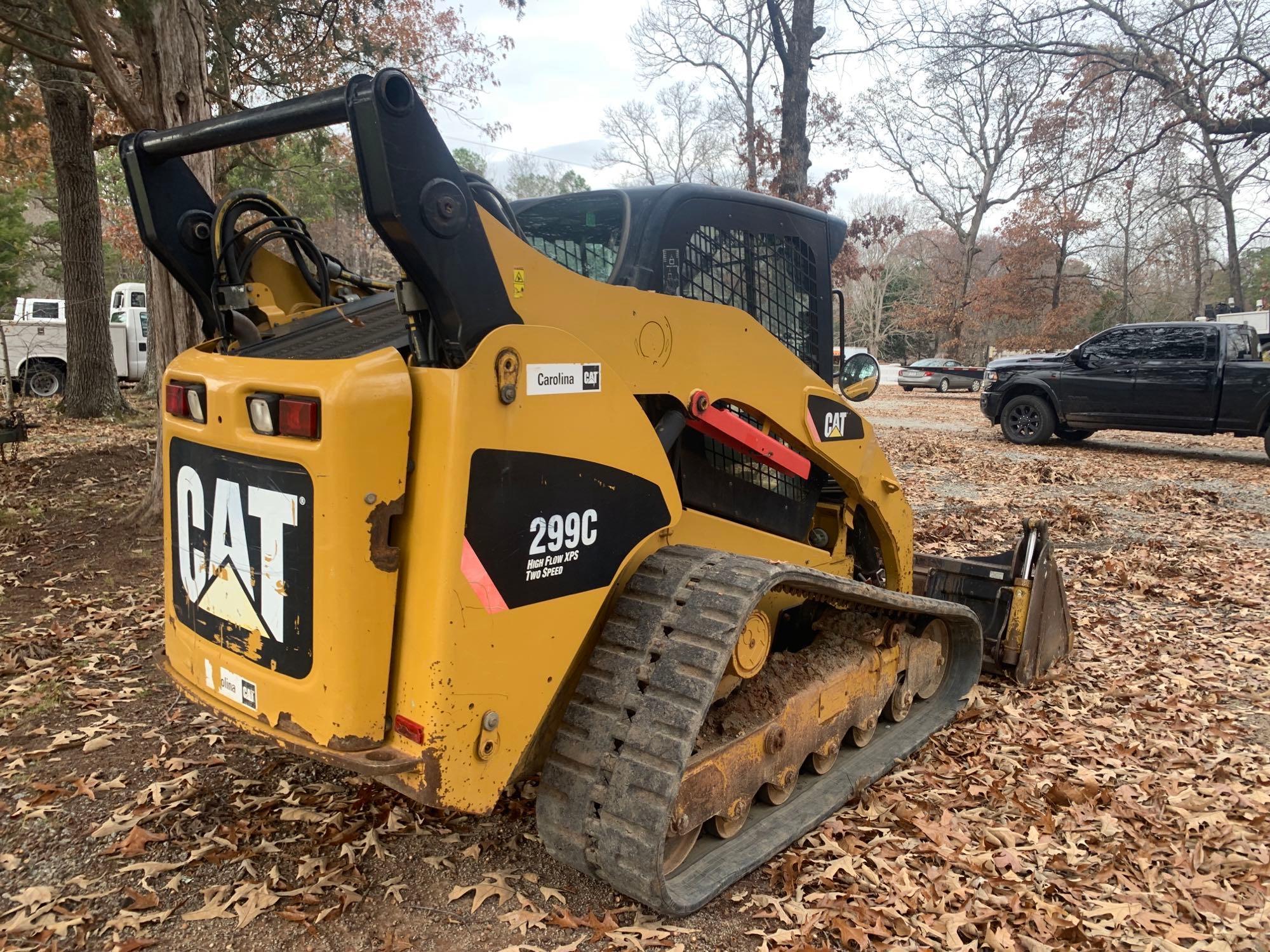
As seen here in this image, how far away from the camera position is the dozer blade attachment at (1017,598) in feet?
15.3

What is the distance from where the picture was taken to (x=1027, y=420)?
1506cm

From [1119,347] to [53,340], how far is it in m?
20.7

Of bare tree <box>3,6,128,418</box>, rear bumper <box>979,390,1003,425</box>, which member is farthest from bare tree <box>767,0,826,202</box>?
bare tree <box>3,6,128,418</box>

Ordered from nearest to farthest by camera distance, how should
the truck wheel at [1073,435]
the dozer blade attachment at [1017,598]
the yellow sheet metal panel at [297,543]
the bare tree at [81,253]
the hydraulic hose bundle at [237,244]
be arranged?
the yellow sheet metal panel at [297,543] < the hydraulic hose bundle at [237,244] < the dozer blade attachment at [1017,598] < the bare tree at [81,253] < the truck wheel at [1073,435]

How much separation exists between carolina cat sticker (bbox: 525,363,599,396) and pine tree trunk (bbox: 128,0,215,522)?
16.5 ft

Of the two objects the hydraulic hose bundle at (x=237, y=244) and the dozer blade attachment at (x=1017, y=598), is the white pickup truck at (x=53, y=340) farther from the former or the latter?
the dozer blade attachment at (x=1017, y=598)

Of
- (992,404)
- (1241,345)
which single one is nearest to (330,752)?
(1241,345)

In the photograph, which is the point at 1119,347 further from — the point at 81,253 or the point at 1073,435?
the point at 81,253

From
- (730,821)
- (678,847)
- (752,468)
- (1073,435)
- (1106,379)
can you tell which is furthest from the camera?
(1073,435)

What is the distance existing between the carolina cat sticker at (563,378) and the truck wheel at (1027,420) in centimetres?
1406

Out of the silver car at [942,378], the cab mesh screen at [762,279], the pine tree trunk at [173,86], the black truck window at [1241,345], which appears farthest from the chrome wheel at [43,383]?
the silver car at [942,378]

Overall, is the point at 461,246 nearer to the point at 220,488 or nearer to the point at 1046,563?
the point at 220,488

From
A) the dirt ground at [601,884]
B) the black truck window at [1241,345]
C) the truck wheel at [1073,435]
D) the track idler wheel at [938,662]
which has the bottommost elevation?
the dirt ground at [601,884]

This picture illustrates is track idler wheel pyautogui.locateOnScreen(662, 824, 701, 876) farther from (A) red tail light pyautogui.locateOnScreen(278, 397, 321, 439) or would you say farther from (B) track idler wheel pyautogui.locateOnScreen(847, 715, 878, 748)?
(A) red tail light pyautogui.locateOnScreen(278, 397, 321, 439)
